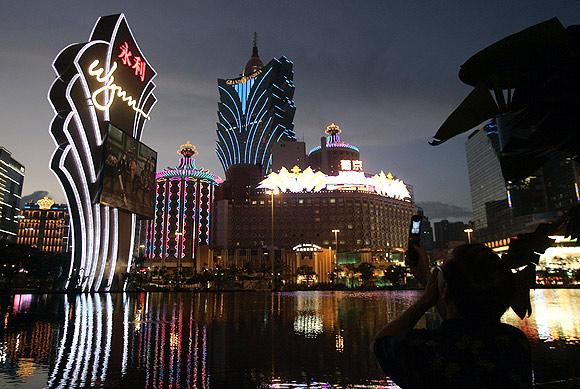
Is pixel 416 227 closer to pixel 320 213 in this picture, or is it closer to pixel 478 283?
pixel 478 283

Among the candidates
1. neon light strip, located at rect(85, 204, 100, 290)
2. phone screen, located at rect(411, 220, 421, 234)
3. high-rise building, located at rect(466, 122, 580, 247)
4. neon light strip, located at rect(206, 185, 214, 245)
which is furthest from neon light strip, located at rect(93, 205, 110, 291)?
neon light strip, located at rect(206, 185, 214, 245)

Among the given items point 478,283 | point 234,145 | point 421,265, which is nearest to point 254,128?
point 234,145

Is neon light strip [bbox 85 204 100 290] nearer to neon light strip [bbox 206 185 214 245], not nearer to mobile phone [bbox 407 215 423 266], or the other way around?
mobile phone [bbox 407 215 423 266]

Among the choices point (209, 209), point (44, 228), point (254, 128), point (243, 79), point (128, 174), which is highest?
point (243, 79)

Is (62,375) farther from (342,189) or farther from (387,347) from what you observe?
(342,189)

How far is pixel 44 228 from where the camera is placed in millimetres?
167375

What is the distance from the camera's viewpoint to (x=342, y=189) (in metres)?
123

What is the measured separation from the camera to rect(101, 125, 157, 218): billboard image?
43.2 meters

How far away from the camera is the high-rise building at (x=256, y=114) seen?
175 meters

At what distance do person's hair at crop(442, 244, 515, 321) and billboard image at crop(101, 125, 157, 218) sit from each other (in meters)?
44.4

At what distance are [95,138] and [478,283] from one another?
4710 centimetres

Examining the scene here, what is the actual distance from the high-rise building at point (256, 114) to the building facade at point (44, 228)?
71437 mm

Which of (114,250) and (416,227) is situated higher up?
(114,250)

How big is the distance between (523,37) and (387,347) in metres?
1.47
